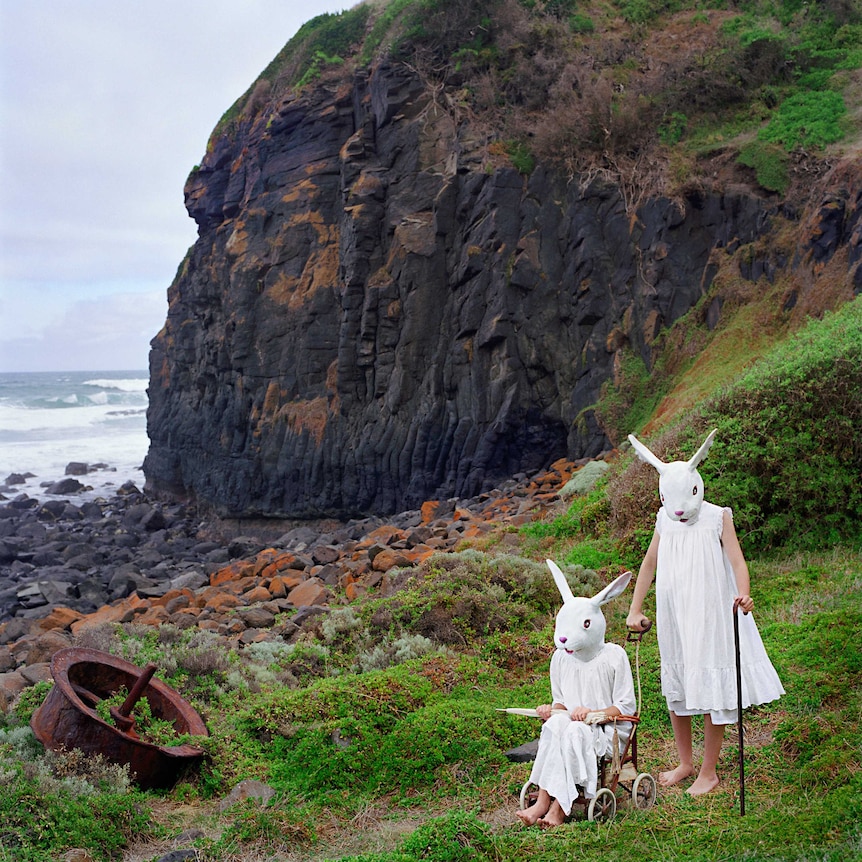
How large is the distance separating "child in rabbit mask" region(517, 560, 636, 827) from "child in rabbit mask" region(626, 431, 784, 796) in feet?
1.12

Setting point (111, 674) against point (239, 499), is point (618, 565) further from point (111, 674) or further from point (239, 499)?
point (239, 499)

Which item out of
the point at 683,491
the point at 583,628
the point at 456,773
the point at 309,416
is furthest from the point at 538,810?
the point at 309,416

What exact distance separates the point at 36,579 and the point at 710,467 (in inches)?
590

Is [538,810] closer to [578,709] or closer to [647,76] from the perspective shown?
[578,709]

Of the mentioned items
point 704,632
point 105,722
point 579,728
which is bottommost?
point 105,722

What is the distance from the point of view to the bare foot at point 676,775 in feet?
17.4

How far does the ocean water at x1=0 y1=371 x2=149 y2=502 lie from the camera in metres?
43.4

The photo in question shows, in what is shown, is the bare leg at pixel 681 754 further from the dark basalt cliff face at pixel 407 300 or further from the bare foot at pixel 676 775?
the dark basalt cliff face at pixel 407 300

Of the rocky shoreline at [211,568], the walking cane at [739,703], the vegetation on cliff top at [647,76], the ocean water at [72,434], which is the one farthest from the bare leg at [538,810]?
the ocean water at [72,434]

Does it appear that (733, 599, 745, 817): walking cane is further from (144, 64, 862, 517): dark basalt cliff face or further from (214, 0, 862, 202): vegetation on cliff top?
(214, 0, 862, 202): vegetation on cliff top

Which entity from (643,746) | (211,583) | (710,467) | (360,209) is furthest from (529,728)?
(360,209)

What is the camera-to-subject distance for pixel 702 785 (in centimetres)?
511

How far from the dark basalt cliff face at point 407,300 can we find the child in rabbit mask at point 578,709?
1292 cm

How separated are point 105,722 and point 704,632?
4318 millimetres
